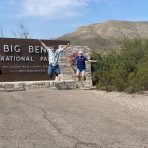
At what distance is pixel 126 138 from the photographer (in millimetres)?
10805

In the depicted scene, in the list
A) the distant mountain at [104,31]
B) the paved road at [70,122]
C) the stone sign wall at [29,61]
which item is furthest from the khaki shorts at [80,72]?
the distant mountain at [104,31]

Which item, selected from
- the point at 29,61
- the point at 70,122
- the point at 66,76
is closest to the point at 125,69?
the point at 66,76

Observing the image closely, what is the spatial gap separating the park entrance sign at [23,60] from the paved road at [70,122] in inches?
272

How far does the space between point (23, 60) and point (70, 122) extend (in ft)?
44.7

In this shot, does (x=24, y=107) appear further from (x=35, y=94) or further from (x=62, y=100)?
(x=35, y=94)

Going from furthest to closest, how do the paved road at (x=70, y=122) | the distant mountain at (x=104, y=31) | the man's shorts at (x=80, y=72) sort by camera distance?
the distant mountain at (x=104, y=31) < the man's shorts at (x=80, y=72) < the paved road at (x=70, y=122)

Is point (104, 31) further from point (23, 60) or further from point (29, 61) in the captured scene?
point (23, 60)

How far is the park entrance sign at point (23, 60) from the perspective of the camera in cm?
2539

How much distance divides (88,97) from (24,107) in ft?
13.2

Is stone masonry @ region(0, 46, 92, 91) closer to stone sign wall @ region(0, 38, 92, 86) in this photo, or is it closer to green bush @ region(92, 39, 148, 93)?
stone sign wall @ region(0, 38, 92, 86)

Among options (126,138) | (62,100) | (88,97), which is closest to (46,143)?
(126,138)

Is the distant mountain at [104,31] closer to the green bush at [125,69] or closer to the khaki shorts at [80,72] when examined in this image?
the green bush at [125,69]

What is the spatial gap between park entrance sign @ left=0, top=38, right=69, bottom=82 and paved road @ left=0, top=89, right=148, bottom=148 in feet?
22.7

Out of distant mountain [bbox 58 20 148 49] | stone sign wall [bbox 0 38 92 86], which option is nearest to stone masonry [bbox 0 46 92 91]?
stone sign wall [bbox 0 38 92 86]
